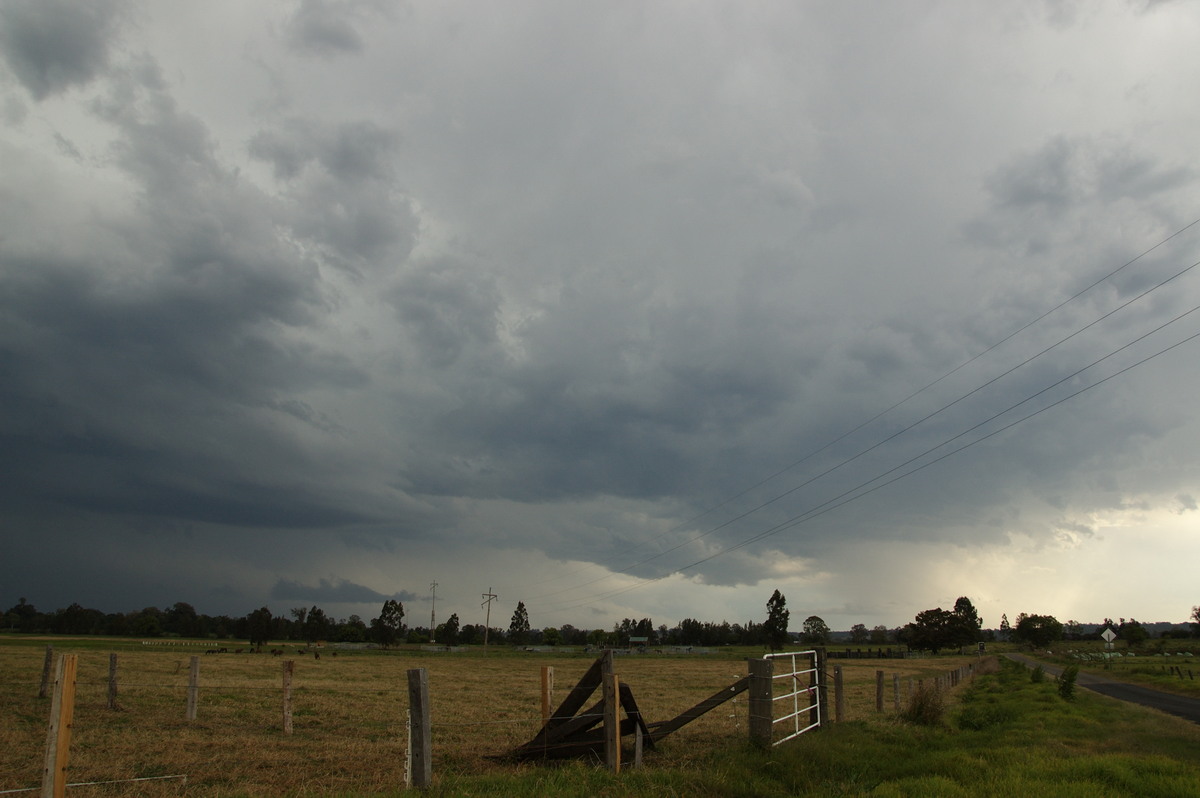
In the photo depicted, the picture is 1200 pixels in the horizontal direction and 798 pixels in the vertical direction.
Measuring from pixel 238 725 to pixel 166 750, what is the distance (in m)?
4.98

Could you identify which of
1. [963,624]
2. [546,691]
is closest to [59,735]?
[546,691]

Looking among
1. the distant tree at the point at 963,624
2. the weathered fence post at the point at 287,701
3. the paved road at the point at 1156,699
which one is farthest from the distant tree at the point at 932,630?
the weathered fence post at the point at 287,701

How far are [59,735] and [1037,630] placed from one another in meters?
195

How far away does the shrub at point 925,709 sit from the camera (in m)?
18.5

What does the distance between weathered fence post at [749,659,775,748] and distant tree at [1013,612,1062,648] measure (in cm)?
17286

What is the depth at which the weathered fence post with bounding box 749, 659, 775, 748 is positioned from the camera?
12.1 meters

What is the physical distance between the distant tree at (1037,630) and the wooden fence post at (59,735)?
181288 millimetres

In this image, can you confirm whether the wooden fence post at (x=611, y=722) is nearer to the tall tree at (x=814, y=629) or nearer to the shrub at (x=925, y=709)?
the shrub at (x=925, y=709)

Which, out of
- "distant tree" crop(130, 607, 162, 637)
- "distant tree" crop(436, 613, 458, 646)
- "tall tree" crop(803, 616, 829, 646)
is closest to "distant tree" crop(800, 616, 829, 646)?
"tall tree" crop(803, 616, 829, 646)

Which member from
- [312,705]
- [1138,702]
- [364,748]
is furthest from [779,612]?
[364,748]

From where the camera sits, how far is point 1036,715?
73.9 ft

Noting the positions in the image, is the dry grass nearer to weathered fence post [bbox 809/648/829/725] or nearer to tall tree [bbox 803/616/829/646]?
weathered fence post [bbox 809/648/829/725]

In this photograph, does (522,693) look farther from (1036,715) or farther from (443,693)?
(1036,715)

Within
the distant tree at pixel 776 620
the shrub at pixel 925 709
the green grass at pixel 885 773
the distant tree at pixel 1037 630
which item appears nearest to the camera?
the green grass at pixel 885 773
